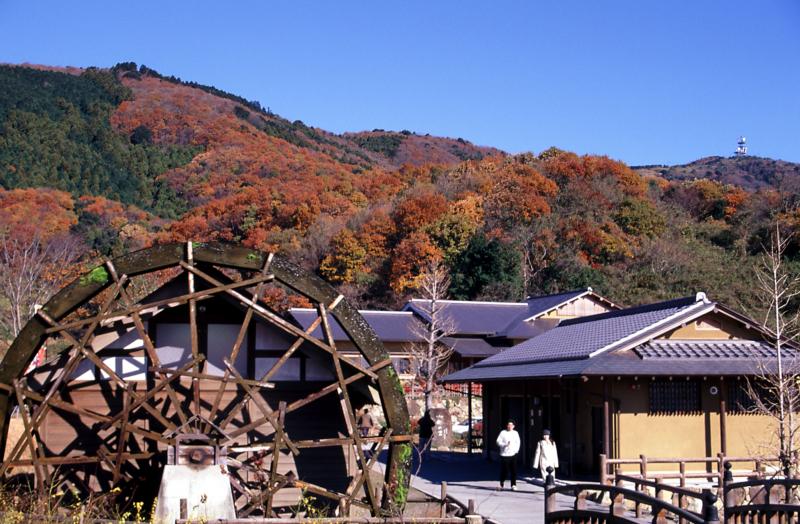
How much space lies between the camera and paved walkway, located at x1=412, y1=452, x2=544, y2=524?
16.2 meters

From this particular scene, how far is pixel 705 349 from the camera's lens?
20812 mm

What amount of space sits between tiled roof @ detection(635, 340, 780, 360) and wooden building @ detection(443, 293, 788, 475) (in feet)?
0.08

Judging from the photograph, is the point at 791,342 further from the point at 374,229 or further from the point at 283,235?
the point at 283,235

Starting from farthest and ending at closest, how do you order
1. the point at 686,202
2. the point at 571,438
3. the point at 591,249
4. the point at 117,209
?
the point at 117,209 → the point at 686,202 → the point at 591,249 → the point at 571,438

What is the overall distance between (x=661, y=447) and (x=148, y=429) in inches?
441

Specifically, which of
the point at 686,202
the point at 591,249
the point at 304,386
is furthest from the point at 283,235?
the point at 304,386

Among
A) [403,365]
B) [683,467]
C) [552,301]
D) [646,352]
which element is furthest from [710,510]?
[552,301]

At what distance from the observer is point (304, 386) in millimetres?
15359

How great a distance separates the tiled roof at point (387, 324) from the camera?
37.4 meters

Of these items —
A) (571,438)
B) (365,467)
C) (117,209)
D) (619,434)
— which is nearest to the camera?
(365,467)

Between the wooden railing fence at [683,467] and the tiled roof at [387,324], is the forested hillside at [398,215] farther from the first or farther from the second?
the wooden railing fence at [683,467]

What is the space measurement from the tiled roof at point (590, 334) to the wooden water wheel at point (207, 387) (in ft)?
22.6

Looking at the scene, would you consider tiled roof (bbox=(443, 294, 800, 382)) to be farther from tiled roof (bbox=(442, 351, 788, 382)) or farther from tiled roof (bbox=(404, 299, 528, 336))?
tiled roof (bbox=(404, 299, 528, 336))

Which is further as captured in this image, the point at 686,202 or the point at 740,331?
the point at 686,202
